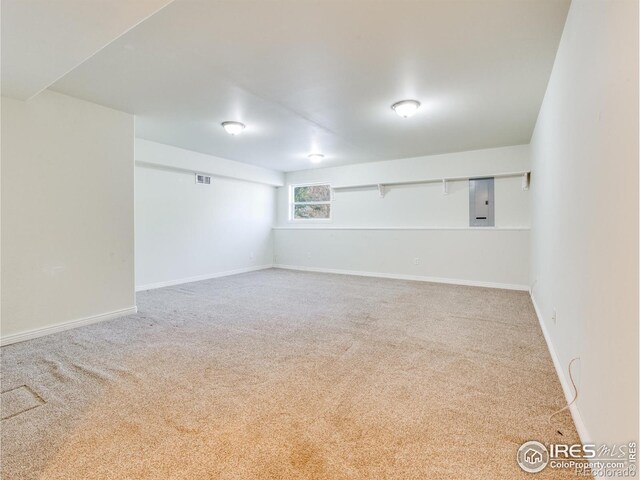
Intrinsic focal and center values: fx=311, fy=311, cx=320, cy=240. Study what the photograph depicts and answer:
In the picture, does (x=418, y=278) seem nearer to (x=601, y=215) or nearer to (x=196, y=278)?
(x=196, y=278)

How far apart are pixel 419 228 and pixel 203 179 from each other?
4.52m

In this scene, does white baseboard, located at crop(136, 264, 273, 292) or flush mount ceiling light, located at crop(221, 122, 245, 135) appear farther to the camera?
white baseboard, located at crop(136, 264, 273, 292)

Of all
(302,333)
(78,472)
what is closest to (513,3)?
(302,333)

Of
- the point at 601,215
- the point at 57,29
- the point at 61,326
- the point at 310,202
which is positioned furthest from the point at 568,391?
the point at 310,202

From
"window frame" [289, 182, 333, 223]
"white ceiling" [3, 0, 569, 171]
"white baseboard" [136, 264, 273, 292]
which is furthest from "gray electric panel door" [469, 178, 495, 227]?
"white baseboard" [136, 264, 273, 292]

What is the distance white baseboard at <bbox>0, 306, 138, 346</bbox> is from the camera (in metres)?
2.94

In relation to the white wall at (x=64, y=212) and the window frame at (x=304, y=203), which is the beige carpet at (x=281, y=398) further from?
the window frame at (x=304, y=203)

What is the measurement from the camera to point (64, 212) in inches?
130

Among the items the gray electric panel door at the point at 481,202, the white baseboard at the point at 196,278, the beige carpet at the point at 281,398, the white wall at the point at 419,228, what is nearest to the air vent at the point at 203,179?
the white baseboard at the point at 196,278

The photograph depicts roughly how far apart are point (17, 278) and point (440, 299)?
498 centimetres

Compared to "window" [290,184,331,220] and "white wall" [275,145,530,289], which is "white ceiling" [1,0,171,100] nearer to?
"white wall" [275,145,530,289]

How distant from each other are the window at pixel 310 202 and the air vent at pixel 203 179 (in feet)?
7.63

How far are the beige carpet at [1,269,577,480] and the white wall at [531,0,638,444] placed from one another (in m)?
0.43

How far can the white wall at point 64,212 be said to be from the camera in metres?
2.97
